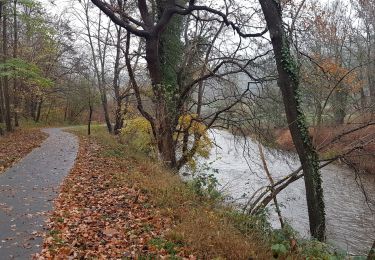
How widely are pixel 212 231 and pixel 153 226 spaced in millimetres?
1195

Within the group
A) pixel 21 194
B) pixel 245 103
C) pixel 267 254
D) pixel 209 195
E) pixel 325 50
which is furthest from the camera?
pixel 325 50

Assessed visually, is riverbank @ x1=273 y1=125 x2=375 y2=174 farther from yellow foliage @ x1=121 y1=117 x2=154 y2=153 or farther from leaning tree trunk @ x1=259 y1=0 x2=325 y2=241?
yellow foliage @ x1=121 y1=117 x2=154 y2=153

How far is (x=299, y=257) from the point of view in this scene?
6.05m

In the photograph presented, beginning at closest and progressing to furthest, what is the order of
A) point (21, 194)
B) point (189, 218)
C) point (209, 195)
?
point (189, 218)
point (21, 194)
point (209, 195)

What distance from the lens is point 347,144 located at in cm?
1363

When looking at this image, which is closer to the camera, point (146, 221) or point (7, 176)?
point (146, 221)

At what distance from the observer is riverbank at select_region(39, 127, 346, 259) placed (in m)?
5.90

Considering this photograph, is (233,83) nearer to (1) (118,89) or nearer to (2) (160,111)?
(2) (160,111)

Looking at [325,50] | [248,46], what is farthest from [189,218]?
[325,50]

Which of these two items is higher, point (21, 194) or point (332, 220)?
point (21, 194)

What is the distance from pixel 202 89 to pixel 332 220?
8.65m

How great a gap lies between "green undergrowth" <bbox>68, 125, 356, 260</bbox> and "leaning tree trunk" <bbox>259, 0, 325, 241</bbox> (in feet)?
3.23

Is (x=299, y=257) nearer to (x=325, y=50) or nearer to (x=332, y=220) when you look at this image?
(x=332, y=220)

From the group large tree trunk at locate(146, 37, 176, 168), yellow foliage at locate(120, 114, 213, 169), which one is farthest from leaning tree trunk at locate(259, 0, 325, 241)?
yellow foliage at locate(120, 114, 213, 169)
